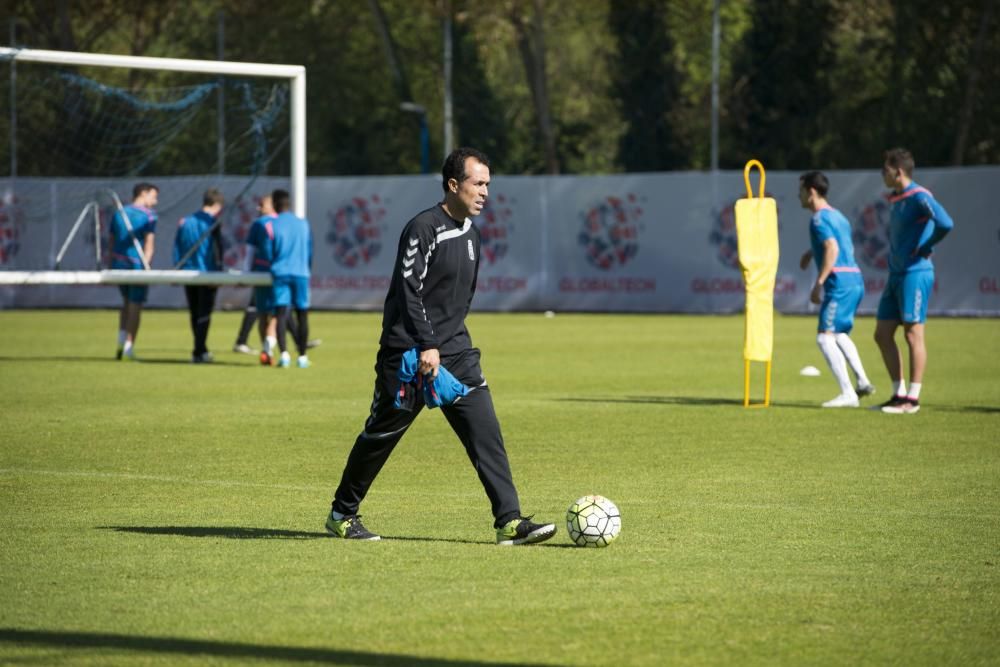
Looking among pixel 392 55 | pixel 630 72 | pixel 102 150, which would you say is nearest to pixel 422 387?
pixel 102 150

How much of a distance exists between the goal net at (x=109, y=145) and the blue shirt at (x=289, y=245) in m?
0.46

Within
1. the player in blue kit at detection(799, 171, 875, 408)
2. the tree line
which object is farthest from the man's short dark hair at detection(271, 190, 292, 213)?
the tree line

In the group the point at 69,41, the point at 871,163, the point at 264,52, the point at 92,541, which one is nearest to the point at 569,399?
the point at 92,541

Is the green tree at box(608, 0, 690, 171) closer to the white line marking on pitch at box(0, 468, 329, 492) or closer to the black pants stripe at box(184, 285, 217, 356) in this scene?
the black pants stripe at box(184, 285, 217, 356)

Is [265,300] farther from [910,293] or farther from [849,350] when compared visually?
[910,293]

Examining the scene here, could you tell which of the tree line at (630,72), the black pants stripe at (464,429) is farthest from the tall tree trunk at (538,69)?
the black pants stripe at (464,429)

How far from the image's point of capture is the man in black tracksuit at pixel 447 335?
815cm

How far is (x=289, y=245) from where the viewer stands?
2066 centimetres

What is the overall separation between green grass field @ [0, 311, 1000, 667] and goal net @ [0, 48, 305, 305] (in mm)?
4684

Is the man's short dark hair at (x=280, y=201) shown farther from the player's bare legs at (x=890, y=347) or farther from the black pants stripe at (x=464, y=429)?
the black pants stripe at (x=464, y=429)

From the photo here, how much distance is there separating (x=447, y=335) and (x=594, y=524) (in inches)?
47.2

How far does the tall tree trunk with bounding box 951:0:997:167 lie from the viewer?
4419 centimetres

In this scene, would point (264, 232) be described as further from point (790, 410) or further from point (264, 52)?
point (264, 52)

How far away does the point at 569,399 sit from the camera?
16625 millimetres
